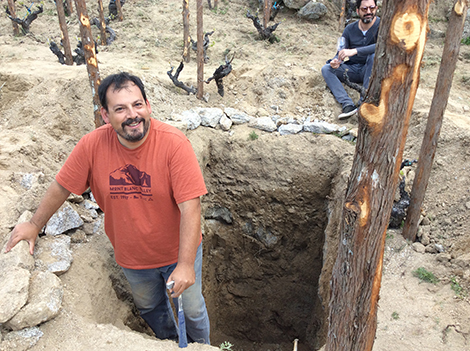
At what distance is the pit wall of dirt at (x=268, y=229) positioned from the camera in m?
4.56

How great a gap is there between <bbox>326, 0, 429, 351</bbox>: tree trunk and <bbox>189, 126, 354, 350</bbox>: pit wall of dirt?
220 centimetres

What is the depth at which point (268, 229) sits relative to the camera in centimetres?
504

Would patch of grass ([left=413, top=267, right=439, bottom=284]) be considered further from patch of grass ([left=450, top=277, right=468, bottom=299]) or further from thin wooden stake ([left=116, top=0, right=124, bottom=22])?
thin wooden stake ([left=116, top=0, right=124, bottom=22])

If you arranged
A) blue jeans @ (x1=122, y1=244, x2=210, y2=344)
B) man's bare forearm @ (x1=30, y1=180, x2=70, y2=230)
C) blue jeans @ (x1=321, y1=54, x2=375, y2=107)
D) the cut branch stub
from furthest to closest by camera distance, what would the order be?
the cut branch stub < blue jeans @ (x1=321, y1=54, x2=375, y2=107) < blue jeans @ (x1=122, y1=244, x2=210, y2=344) < man's bare forearm @ (x1=30, y1=180, x2=70, y2=230)

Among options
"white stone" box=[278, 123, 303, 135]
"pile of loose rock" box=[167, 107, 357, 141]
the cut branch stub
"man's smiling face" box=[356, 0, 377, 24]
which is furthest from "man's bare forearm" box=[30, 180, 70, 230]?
"man's smiling face" box=[356, 0, 377, 24]

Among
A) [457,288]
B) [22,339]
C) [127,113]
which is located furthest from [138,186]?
[457,288]

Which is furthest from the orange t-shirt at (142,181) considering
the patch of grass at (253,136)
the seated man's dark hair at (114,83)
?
the patch of grass at (253,136)

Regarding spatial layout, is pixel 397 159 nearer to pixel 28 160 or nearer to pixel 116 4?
pixel 28 160

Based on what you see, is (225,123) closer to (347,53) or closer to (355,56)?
(347,53)

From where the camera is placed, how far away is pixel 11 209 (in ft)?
9.29

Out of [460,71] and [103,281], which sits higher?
[460,71]

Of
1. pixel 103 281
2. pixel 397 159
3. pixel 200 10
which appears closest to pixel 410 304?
pixel 397 159

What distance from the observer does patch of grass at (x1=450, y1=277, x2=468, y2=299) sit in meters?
2.82

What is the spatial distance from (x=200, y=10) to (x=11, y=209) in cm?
416
